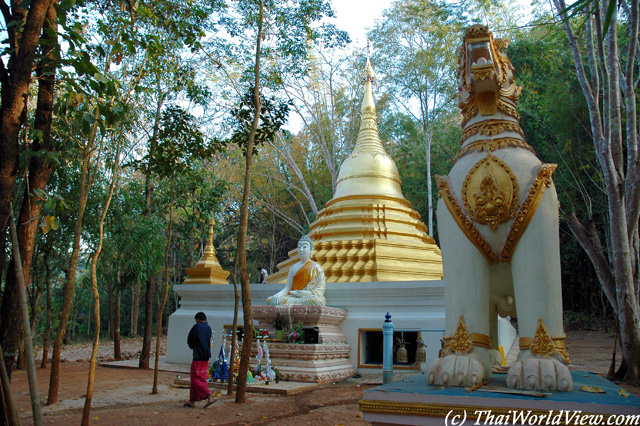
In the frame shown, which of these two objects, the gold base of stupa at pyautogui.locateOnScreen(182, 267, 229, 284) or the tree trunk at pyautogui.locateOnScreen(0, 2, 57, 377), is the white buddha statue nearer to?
the gold base of stupa at pyautogui.locateOnScreen(182, 267, 229, 284)

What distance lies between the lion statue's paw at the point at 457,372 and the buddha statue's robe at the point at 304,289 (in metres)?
6.80

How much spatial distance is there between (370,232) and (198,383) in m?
7.77

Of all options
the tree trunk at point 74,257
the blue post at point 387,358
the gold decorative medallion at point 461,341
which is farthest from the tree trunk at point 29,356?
the blue post at point 387,358

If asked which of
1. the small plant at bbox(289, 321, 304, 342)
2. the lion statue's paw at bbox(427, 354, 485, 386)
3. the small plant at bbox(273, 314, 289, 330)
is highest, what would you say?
the lion statue's paw at bbox(427, 354, 485, 386)


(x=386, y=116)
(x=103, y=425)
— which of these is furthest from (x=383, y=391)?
(x=386, y=116)

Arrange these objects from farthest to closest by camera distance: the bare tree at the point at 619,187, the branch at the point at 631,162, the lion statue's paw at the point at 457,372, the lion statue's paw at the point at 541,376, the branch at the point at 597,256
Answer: the branch at the point at 597,256 < the branch at the point at 631,162 < the bare tree at the point at 619,187 < the lion statue's paw at the point at 457,372 < the lion statue's paw at the point at 541,376

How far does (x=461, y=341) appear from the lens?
3.44m

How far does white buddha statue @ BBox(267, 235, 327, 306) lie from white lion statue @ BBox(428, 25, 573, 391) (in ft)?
20.7

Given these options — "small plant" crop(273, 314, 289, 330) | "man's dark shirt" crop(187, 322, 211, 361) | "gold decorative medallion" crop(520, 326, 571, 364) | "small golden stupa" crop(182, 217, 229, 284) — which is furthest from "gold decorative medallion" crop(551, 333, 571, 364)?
"small golden stupa" crop(182, 217, 229, 284)

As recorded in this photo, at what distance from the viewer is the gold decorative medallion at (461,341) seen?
11.2 feet

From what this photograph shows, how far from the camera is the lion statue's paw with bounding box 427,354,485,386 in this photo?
323cm

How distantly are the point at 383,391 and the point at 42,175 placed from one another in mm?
5140

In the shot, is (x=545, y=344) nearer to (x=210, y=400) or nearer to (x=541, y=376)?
(x=541, y=376)

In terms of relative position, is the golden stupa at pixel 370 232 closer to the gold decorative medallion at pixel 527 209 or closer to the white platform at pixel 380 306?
the white platform at pixel 380 306
